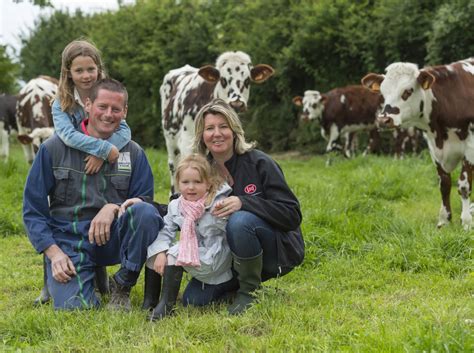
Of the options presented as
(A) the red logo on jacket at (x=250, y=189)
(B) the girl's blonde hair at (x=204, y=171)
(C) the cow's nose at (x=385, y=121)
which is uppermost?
(C) the cow's nose at (x=385, y=121)

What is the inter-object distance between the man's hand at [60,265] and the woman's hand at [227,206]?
38.2 inches

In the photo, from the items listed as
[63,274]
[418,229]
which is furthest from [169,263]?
[418,229]

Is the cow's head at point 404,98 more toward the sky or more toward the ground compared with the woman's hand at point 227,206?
more toward the sky

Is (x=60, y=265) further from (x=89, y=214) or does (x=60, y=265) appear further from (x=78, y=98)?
(x=78, y=98)

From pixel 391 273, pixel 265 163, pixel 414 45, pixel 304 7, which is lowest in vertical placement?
pixel 391 273

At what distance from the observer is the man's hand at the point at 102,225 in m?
4.02

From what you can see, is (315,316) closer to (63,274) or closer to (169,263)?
(169,263)

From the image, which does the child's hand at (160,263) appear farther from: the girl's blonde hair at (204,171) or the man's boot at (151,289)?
the girl's blonde hair at (204,171)

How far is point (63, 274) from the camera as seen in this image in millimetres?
3926

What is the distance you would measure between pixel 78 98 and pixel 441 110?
3459mm

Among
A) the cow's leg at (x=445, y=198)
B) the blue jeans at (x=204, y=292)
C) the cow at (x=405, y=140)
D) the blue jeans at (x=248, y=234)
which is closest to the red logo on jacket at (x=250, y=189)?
the blue jeans at (x=248, y=234)

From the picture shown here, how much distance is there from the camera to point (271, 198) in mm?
3963

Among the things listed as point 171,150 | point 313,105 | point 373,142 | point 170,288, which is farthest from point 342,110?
point 170,288

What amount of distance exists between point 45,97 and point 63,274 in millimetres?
7133
